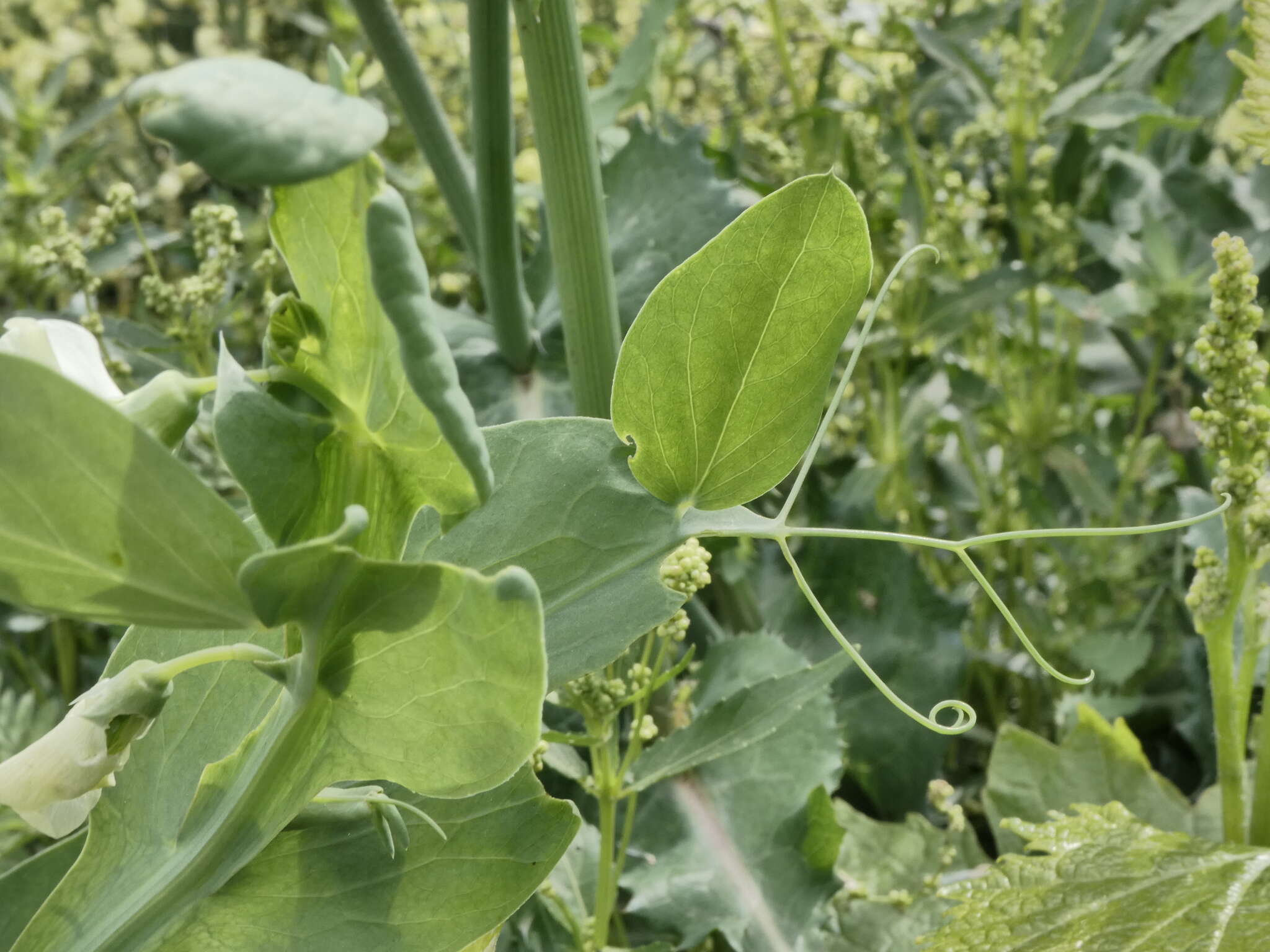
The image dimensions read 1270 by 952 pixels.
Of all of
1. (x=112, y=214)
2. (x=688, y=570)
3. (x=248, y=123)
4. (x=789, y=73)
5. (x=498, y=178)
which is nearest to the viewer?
(x=248, y=123)

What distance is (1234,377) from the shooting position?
1.02 feet

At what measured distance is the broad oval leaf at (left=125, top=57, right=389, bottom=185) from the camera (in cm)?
15

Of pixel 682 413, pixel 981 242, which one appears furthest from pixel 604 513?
pixel 981 242

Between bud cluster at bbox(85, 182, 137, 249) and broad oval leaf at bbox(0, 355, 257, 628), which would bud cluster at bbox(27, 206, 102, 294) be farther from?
broad oval leaf at bbox(0, 355, 257, 628)

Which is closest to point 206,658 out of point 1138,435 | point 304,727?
point 304,727

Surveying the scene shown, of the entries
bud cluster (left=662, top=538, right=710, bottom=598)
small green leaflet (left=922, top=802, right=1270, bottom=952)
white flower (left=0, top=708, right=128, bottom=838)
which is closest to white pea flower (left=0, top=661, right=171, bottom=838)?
white flower (left=0, top=708, right=128, bottom=838)

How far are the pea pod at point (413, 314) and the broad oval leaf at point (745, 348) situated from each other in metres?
0.05

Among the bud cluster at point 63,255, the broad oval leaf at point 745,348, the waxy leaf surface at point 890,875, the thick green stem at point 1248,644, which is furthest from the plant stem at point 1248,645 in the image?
the bud cluster at point 63,255

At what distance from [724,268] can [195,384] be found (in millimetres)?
89

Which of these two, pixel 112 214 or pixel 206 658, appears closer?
pixel 206 658

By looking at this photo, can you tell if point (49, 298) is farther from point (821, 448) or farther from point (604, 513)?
point (604, 513)

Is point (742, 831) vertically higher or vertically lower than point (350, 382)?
lower

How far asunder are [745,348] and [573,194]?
0.42 feet

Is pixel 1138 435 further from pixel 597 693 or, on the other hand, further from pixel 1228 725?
pixel 597 693
